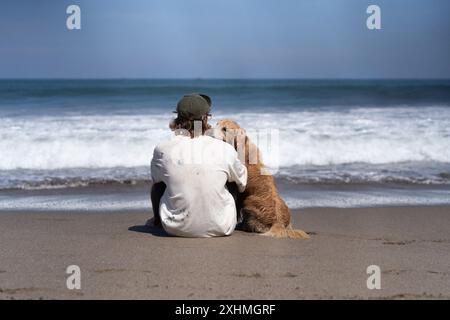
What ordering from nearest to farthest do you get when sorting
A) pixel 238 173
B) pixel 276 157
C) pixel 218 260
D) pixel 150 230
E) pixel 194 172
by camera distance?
pixel 218 260 → pixel 194 172 → pixel 238 173 → pixel 150 230 → pixel 276 157

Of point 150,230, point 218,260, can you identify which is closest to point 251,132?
point 150,230

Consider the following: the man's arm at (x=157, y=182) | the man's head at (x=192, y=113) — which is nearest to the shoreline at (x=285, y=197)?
the man's arm at (x=157, y=182)

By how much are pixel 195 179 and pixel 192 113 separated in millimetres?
524

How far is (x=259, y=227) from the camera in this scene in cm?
572

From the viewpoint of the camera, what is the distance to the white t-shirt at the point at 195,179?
523 centimetres

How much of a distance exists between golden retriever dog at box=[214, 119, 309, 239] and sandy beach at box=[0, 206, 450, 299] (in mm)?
124

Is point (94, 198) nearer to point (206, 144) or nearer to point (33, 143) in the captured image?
point (206, 144)

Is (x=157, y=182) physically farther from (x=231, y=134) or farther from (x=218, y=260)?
(x=218, y=260)

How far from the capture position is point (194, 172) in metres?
5.23

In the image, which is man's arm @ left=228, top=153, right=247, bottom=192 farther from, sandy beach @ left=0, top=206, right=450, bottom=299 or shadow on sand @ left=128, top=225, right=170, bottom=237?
shadow on sand @ left=128, top=225, right=170, bottom=237

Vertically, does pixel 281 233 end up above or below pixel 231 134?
below

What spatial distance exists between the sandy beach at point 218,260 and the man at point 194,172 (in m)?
0.17

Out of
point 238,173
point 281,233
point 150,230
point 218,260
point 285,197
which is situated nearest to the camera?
point 218,260

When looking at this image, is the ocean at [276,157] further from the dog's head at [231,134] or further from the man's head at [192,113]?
the man's head at [192,113]
